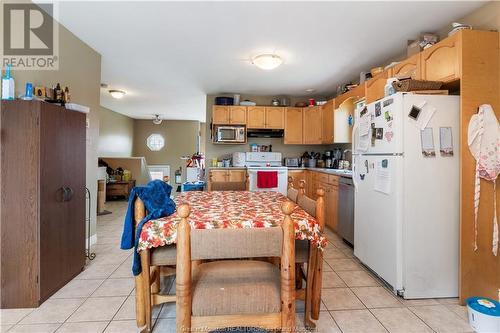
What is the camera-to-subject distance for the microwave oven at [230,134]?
16.3 feet

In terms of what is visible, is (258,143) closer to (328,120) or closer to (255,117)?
(255,117)

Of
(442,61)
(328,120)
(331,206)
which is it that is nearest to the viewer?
(442,61)

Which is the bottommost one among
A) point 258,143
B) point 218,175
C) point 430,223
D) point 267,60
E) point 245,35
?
point 430,223

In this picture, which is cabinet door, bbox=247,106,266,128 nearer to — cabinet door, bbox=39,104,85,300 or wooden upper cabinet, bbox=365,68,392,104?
wooden upper cabinet, bbox=365,68,392,104

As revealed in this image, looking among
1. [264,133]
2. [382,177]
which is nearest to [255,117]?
[264,133]

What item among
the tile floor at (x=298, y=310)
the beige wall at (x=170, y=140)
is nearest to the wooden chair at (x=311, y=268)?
the tile floor at (x=298, y=310)

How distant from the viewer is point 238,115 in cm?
504

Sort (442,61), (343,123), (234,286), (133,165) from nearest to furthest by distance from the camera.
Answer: (234,286) → (442,61) → (343,123) → (133,165)

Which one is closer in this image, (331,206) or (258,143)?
(331,206)

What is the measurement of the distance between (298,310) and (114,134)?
A: 7.62 meters

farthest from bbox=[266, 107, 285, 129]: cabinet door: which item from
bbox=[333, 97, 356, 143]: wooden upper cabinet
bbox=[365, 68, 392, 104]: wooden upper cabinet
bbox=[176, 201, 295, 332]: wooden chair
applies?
bbox=[176, 201, 295, 332]: wooden chair

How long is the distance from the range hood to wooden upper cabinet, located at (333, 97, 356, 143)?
1.31 metres

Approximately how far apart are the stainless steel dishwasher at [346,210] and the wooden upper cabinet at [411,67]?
128cm

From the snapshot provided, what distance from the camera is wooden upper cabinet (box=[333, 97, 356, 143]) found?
4.05m
